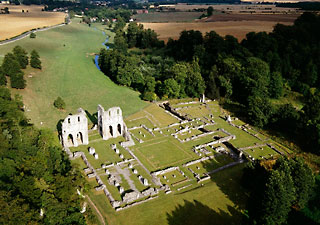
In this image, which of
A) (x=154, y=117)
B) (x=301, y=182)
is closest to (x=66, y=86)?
(x=154, y=117)

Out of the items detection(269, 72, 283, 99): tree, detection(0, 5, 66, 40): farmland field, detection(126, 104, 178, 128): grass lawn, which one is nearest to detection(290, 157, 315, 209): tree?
detection(126, 104, 178, 128): grass lawn

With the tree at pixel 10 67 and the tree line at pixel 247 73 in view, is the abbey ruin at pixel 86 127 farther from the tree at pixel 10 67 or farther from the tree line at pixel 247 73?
the tree at pixel 10 67

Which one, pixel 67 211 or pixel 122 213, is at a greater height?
pixel 67 211

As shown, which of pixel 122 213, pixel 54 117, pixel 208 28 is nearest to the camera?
pixel 122 213

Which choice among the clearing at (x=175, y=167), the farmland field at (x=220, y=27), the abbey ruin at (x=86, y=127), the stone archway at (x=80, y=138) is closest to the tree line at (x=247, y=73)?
the clearing at (x=175, y=167)

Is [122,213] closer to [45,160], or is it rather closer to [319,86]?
[45,160]

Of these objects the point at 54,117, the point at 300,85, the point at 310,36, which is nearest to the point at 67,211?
the point at 54,117
